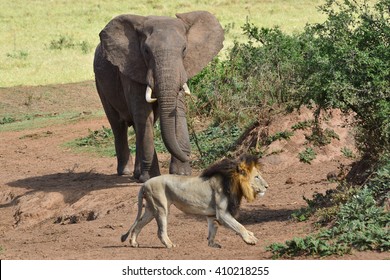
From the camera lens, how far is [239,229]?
1051 cm

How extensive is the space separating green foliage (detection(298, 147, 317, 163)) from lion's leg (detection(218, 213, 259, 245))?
518 cm

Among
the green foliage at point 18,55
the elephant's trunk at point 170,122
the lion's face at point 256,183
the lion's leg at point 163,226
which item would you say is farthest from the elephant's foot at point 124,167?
the green foliage at point 18,55

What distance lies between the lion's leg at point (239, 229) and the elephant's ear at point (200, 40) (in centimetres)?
576

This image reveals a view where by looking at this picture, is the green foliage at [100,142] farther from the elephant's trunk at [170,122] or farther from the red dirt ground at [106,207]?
the elephant's trunk at [170,122]

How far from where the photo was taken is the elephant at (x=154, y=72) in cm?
1511

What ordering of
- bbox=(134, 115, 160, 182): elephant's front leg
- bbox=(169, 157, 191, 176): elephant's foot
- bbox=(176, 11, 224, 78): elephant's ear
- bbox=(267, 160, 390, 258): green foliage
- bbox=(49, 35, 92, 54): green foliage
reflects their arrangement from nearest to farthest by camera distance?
bbox=(267, 160, 390, 258): green foliage
bbox=(169, 157, 191, 176): elephant's foot
bbox=(134, 115, 160, 182): elephant's front leg
bbox=(176, 11, 224, 78): elephant's ear
bbox=(49, 35, 92, 54): green foliage

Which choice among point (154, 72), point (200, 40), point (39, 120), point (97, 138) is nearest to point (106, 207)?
point (154, 72)

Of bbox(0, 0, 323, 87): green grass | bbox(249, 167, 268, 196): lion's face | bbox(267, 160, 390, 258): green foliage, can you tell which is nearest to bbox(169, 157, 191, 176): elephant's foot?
bbox(267, 160, 390, 258): green foliage

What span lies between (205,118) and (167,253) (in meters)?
10.6

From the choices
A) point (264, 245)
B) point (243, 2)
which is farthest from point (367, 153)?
point (243, 2)

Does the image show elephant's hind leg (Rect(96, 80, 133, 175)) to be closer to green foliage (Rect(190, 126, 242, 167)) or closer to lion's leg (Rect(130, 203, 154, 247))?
green foliage (Rect(190, 126, 242, 167))

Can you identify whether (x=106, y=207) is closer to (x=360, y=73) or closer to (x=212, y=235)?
(x=212, y=235)

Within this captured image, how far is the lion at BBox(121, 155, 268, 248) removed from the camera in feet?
35.0

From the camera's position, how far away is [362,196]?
11289mm
